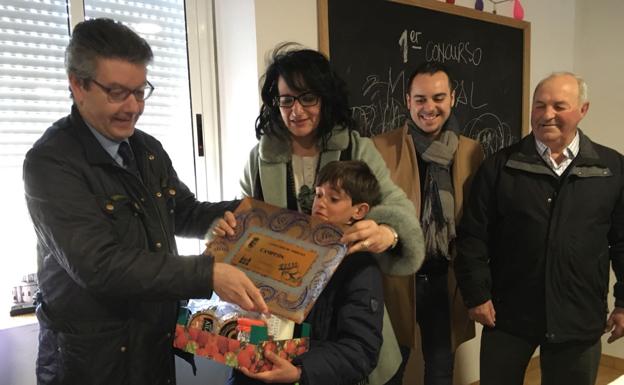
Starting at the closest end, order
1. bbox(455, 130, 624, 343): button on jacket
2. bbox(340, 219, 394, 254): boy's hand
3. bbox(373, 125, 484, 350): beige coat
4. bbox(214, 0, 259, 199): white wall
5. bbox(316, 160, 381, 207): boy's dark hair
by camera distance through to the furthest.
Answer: bbox(340, 219, 394, 254): boy's hand, bbox(316, 160, 381, 207): boy's dark hair, bbox(455, 130, 624, 343): button on jacket, bbox(373, 125, 484, 350): beige coat, bbox(214, 0, 259, 199): white wall

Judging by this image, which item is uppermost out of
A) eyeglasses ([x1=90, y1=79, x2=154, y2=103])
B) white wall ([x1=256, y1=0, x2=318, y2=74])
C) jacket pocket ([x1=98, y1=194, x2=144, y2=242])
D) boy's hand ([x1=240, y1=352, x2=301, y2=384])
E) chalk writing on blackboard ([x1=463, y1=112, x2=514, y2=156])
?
white wall ([x1=256, y1=0, x2=318, y2=74])

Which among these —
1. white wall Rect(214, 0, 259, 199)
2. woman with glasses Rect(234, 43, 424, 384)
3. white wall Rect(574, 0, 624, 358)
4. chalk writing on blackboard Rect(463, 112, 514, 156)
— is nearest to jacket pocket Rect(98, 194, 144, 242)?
woman with glasses Rect(234, 43, 424, 384)

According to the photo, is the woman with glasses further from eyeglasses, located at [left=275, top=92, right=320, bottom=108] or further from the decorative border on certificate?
the decorative border on certificate

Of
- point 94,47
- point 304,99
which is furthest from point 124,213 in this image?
point 304,99

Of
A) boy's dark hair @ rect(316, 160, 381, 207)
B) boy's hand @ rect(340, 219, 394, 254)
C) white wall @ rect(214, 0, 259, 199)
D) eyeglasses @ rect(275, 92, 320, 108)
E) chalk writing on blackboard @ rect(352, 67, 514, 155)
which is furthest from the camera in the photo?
chalk writing on blackboard @ rect(352, 67, 514, 155)

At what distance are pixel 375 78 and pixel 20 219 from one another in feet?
5.08

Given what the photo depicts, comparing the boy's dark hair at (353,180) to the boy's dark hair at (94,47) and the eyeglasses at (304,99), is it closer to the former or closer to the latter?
the eyeglasses at (304,99)

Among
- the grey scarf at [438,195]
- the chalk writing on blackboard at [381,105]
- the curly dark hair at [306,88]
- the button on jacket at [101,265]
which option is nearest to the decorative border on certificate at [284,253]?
the button on jacket at [101,265]

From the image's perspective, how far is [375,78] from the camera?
7.27 feet

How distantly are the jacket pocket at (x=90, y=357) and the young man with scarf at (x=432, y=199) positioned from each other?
988mm

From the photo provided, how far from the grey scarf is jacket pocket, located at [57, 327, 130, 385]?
1134 millimetres

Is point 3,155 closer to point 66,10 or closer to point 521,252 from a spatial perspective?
point 66,10

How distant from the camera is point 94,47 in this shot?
97cm

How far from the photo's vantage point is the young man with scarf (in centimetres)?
175
